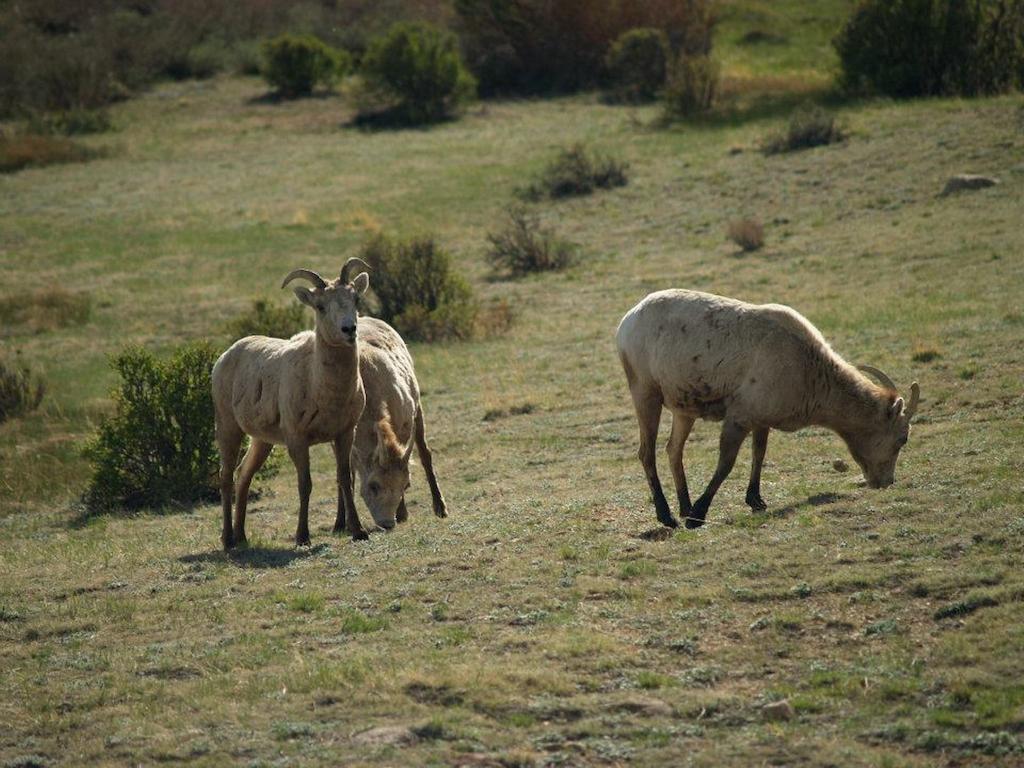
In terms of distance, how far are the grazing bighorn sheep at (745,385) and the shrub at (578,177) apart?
74.4 feet

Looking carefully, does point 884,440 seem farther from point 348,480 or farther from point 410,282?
point 410,282

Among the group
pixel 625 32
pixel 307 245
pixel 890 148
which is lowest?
pixel 307 245

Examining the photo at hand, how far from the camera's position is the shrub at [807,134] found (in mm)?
33219

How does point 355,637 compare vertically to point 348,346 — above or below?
below

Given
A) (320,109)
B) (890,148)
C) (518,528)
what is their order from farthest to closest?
(320,109)
(890,148)
(518,528)

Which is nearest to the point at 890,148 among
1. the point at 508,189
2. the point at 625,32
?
the point at 508,189

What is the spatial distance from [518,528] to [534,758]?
182 inches

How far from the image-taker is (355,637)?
30.5 ft

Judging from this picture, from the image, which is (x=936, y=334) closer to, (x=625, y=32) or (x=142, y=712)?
(x=142, y=712)

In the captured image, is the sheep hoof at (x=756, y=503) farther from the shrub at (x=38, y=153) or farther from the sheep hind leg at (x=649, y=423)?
the shrub at (x=38, y=153)

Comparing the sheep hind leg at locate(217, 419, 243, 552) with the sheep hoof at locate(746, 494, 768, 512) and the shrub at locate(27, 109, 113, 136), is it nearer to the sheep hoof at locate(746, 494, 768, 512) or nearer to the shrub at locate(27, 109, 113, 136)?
the sheep hoof at locate(746, 494, 768, 512)

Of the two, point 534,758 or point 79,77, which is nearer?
point 534,758

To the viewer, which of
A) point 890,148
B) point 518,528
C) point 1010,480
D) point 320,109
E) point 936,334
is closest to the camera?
point 1010,480

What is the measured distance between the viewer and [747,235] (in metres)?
26.6
